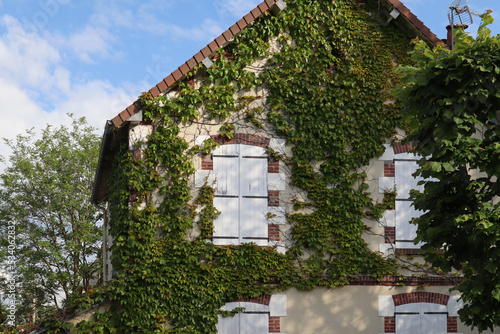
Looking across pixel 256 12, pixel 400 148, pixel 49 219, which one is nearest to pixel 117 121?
pixel 256 12

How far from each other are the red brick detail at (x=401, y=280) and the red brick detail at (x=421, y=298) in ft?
0.57

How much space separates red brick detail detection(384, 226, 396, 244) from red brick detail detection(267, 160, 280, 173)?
221 centimetres

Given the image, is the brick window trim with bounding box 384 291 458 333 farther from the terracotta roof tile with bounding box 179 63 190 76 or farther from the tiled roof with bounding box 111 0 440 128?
the terracotta roof tile with bounding box 179 63 190 76

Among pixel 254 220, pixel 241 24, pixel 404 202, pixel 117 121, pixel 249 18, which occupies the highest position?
pixel 249 18

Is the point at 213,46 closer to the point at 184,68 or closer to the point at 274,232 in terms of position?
the point at 184,68

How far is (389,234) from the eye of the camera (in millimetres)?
10562

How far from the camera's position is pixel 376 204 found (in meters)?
10.6

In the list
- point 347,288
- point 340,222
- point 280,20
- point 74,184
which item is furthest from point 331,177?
point 74,184

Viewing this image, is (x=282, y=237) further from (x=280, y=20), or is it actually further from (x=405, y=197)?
(x=280, y=20)

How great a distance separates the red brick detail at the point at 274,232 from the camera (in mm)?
10312

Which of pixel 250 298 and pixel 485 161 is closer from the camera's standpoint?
pixel 485 161

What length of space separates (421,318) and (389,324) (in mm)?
583

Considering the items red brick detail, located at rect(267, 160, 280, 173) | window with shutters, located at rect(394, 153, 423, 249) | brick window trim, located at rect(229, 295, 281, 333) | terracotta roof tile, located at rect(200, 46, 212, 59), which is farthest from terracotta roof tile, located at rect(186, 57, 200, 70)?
brick window trim, located at rect(229, 295, 281, 333)

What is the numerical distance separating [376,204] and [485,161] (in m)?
2.86
